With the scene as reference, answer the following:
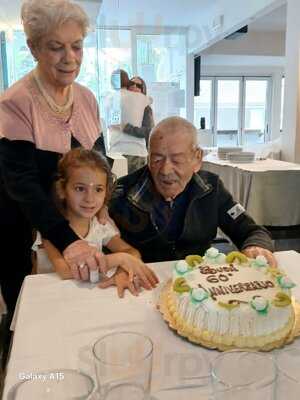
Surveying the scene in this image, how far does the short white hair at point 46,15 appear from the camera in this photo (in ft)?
3.96

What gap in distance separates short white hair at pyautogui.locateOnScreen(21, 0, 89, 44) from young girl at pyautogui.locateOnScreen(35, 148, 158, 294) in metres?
0.38

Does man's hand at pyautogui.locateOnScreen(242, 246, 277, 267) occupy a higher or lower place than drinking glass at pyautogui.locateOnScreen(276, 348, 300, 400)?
higher

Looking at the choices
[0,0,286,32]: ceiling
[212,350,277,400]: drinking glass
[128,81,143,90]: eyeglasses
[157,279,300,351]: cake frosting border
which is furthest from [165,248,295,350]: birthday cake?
[0,0,286,32]: ceiling

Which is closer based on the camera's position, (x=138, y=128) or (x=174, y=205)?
(x=174, y=205)

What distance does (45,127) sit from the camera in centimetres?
131

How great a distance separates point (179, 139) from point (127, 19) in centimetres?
611

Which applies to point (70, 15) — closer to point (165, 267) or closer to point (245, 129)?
point (165, 267)

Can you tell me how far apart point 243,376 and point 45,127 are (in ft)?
3.23

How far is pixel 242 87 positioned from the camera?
9.89m

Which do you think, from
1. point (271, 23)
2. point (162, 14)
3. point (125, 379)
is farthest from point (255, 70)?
point (125, 379)

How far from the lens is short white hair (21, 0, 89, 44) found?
1.21 meters

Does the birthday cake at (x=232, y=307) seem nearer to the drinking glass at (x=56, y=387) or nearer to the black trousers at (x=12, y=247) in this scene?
the drinking glass at (x=56, y=387)

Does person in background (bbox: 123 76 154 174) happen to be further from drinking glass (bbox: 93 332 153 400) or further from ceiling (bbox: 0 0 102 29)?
drinking glass (bbox: 93 332 153 400)

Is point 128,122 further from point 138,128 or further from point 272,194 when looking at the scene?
point 272,194
